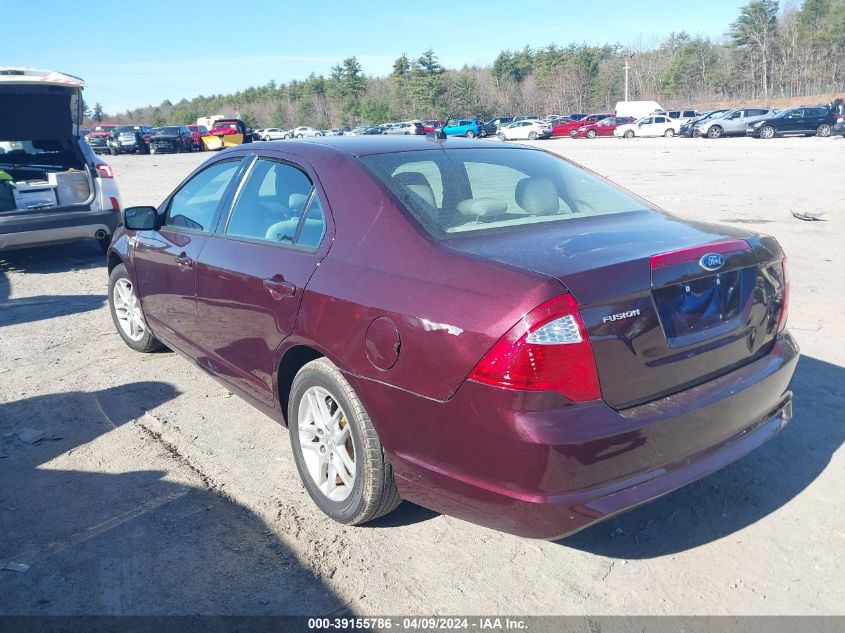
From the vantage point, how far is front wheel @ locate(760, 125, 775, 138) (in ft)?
121

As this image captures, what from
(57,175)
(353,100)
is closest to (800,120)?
(57,175)

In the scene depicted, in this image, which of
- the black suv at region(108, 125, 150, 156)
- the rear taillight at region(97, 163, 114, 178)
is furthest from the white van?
the rear taillight at region(97, 163, 114, 178)

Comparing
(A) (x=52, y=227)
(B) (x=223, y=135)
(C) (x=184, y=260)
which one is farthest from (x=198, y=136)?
(C) (x=184, y=260)

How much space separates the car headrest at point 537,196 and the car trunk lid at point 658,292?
1.03 ft

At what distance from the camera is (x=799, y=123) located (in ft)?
119

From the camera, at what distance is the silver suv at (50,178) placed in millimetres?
8070

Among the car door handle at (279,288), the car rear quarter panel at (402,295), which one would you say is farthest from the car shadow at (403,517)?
the car door handle at (279,288)

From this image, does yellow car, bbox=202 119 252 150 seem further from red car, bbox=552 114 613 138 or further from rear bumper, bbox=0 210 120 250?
rear bumper, bbox=0 210 120 250

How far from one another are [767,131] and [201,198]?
129 ft

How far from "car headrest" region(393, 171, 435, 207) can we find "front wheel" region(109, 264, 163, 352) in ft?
9.39

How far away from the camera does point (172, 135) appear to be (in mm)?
50188

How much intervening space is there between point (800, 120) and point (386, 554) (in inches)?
1578

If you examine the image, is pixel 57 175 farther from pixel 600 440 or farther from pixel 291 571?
pixel 600 440

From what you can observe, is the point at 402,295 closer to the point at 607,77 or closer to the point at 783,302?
the point at 783,302
